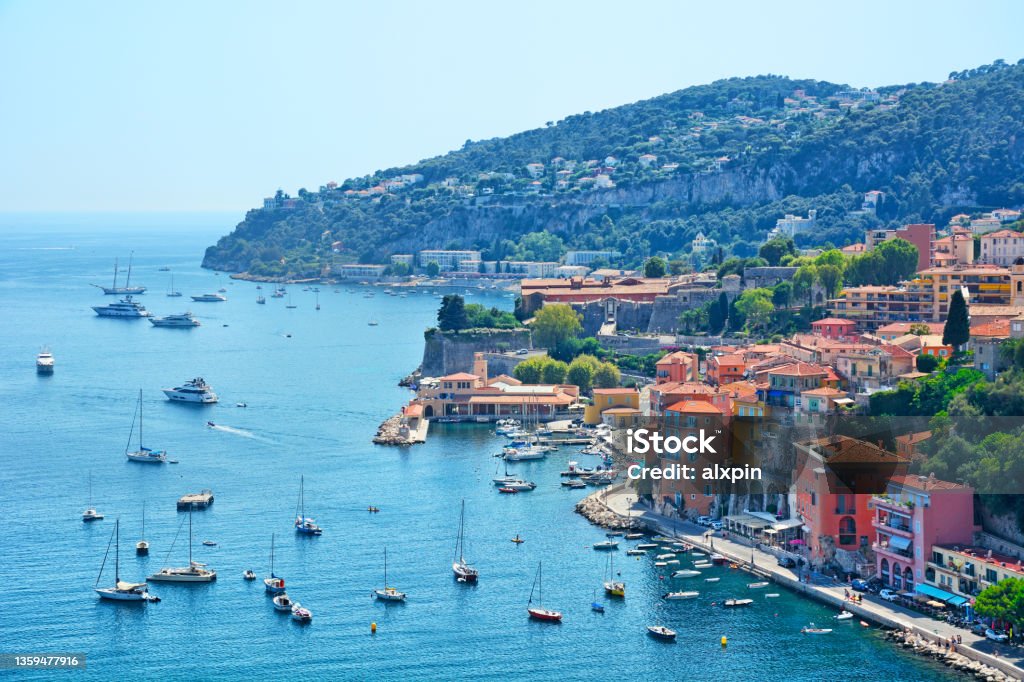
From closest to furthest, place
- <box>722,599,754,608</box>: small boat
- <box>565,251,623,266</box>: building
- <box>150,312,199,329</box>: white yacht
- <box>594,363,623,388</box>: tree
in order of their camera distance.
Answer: <box>722,599,754,608</box>: small boat < <box>594,363,623,388</box>: tree < <box>150,312,199,329</box>: white yacht < <box>565,251,623,266</box>: building

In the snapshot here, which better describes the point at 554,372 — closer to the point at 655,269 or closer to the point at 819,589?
the point at 655,269

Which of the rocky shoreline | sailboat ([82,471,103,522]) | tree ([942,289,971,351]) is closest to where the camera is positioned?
the rocky shoreline

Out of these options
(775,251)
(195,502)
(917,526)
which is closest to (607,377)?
(775,251)

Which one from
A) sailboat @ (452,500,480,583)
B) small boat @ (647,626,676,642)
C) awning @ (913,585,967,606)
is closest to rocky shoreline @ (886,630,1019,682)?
awning @ (913,585,967,606)

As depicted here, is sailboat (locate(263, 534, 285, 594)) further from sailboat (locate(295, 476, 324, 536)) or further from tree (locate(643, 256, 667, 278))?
tree (locate(643, 256, 667, 278))

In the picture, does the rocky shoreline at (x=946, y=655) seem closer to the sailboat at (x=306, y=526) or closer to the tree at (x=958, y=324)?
the sailboat at (x=306, y=526)
